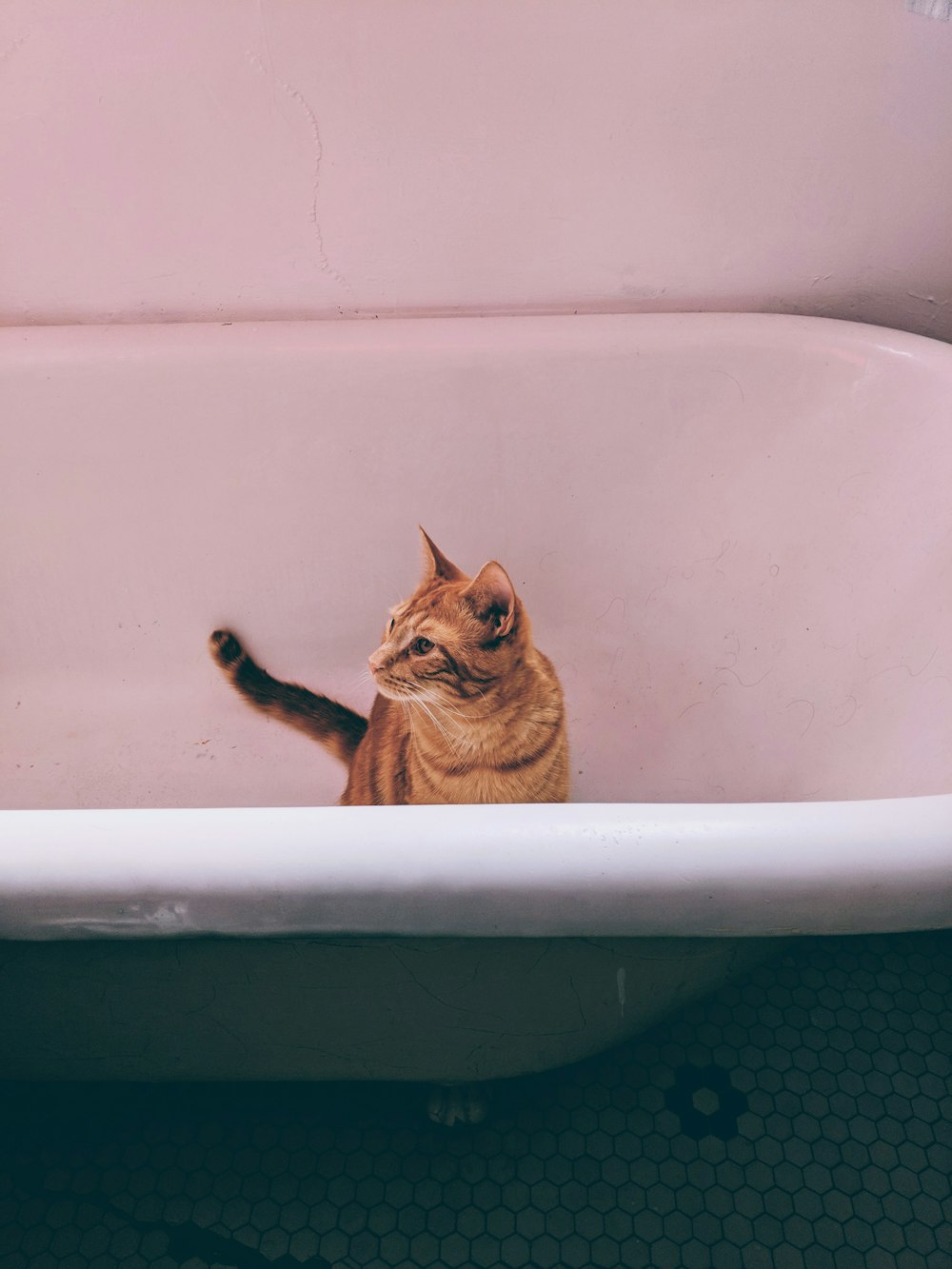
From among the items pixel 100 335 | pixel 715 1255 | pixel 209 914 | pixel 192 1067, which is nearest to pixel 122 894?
pixel 209 914

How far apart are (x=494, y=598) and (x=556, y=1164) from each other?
58 centimetres

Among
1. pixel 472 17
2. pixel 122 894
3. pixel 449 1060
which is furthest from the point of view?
pixel 472 17

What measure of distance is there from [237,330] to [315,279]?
12 centimetres

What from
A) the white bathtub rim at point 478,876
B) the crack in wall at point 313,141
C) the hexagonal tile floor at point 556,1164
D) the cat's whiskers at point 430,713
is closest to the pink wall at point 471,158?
the crack in wall at point 313,141

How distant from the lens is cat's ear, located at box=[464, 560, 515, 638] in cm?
67

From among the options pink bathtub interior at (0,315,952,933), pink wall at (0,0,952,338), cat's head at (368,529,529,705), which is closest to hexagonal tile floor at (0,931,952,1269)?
pink bathtub interior at (0,315,952,933)

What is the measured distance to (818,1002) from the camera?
92 centimetres

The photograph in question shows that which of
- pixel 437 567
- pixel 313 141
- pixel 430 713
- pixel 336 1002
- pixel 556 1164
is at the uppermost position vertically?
pixel 313 141

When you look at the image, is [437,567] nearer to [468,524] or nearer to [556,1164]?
[468,524]

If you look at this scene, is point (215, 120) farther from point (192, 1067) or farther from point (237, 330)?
point (192, 1067)

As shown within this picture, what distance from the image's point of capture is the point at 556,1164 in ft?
2.65

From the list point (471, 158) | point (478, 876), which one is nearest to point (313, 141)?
point (471, 158)

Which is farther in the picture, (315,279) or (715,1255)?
(315,279)

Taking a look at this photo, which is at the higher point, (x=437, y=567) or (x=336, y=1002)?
(x=437, y=567)
